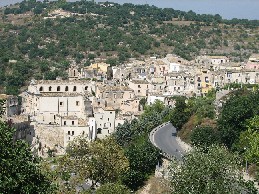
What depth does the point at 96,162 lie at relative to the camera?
122 feet

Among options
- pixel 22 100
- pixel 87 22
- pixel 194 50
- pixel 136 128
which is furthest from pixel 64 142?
pixel 87 22

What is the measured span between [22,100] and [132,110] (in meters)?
13.8

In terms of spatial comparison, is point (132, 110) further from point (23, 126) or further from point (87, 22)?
point (87, 22)

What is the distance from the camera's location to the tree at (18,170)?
21923 millimetres

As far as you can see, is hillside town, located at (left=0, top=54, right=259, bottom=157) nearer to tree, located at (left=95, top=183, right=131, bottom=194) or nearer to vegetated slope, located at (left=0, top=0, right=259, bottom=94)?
vegetated slope, located at (left=0, top=0, right=259, bottom=94)

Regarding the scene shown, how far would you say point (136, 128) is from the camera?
55.7m

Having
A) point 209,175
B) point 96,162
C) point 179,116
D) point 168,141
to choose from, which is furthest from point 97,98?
point 209,175

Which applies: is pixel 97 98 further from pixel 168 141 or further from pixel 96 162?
pixel 96 162

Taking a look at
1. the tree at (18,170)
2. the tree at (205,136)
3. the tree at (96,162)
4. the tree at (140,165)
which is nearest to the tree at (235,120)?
the tree at (205,136)

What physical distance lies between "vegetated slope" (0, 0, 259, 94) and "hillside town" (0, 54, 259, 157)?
2120 cm

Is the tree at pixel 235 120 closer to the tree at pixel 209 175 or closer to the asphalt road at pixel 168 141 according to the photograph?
the asphalt road at pixel 168 141

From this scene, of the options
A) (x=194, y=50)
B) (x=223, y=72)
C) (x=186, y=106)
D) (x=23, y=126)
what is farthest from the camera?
(x=194, y=50)

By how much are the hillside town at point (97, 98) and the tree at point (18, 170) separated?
3250 cm

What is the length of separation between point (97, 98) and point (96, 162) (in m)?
28.0
